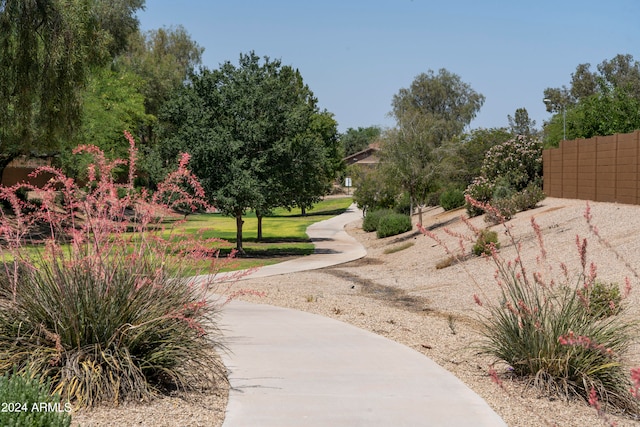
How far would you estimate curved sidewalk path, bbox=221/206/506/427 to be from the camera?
23.7ft

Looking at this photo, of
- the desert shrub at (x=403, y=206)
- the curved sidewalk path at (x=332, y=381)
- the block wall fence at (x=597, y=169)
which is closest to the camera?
the curved sidewalk path at (x=332, y=381)

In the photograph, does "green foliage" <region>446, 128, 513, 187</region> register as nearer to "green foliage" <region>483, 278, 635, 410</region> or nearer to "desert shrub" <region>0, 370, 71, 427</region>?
"green foliage" <region>483, 278, 635, 410</region>

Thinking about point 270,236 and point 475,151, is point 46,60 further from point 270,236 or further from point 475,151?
point 475,151

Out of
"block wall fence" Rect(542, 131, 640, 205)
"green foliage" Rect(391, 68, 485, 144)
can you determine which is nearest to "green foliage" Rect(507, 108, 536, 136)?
"green foliage" Rect(391, 68, 485, 144)

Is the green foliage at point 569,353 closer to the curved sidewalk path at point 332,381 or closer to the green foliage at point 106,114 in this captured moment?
the curved sidewalk path at point 332,381

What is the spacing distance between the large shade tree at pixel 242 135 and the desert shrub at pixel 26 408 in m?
25.4

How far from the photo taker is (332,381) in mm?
8570

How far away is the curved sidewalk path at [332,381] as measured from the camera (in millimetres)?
7238

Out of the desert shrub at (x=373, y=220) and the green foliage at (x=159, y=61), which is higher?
the green foliage at (x=159, y=61)

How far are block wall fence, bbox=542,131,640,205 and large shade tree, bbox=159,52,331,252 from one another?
1019 cm

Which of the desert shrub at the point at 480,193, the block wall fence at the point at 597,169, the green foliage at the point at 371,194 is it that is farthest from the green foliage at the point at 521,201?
the green foliage at the point at 371,194

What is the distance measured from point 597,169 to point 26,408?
89.6 feet

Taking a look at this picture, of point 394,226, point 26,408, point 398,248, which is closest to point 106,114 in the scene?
point 394,226

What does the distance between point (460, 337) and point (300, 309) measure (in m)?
3.55
